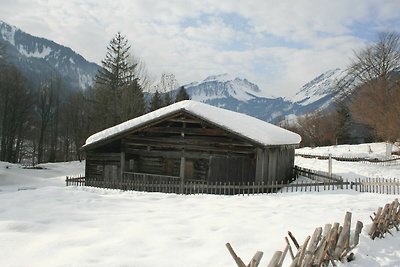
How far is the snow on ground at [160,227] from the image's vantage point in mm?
7516

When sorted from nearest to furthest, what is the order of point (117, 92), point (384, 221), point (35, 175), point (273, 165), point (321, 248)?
point (321, 248)
point (384, 221)
point (273, 165)
point (35, 175)
point (117, 92)

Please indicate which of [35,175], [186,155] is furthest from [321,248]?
[35,175]

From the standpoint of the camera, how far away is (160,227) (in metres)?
10.0

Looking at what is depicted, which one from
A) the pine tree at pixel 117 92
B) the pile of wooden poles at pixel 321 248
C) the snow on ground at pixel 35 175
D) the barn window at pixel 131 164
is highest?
the pine tree at pixel 117 92

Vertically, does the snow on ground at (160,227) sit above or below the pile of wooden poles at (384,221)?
below

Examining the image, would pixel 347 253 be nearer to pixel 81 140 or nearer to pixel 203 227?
pixel 203 227

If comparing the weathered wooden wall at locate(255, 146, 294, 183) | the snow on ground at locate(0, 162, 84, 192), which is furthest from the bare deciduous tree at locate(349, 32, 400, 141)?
the snow on ground at locate(0, 162, 84, 192)

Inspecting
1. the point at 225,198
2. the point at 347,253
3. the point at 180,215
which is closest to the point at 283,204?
the point at 225,198

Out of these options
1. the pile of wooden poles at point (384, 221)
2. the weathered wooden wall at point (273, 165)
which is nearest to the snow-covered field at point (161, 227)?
the pile of wooden poles at point (384, 221)

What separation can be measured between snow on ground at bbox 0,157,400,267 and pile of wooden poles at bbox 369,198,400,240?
0.24 m

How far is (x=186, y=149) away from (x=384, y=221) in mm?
12996

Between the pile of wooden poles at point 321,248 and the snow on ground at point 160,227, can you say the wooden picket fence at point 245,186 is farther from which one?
the pile of wooden poles at point 321,248

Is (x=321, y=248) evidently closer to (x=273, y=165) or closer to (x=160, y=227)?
(x=160, y=227)

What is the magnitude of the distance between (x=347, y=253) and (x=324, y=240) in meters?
1.46
